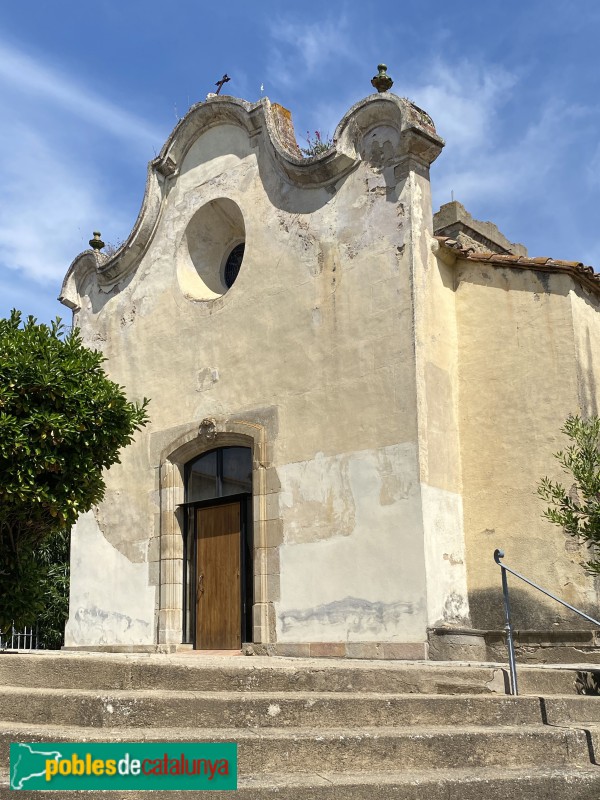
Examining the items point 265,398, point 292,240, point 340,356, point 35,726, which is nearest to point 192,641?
point 265,398

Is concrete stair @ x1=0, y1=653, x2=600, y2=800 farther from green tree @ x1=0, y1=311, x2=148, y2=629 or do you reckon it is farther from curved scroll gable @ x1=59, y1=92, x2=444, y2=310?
curved scroll gable @ x1=59, y1=92, x2=444, y2=310

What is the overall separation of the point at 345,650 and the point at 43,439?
421 centimetres

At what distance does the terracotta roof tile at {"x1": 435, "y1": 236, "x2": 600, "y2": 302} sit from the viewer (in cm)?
1023

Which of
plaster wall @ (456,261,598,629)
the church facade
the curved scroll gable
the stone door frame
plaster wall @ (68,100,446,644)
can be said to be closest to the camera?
plaster wall @ (456,261,598,629)

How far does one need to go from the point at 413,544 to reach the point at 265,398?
3010 millimetres

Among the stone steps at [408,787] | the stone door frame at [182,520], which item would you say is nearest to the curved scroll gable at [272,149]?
the stone door frame at [182,520]

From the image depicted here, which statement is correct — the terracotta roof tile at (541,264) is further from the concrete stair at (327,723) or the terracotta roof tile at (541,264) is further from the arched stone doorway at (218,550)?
the concrete stair at (327,723)

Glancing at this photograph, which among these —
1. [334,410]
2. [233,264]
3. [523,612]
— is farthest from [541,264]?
[233,264]

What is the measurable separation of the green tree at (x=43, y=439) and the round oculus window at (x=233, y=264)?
14.0ft

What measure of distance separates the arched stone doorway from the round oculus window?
8.76 ft

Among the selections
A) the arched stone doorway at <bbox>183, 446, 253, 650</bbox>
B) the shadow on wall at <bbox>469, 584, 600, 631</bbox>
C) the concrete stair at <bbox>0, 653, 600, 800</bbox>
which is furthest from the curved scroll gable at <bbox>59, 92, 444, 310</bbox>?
the concrete stair at <bbox>0, 653, 600, 800</bbox>

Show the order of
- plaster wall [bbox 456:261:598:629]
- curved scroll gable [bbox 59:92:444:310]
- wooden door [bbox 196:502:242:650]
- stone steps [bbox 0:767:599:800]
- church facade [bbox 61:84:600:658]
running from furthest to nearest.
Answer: wooden door [bbox 196:502:242:650] < curved scroll gable [bbox 59:92:444:310] < church facade [bbox 61:84:600:658] < plaster wall [bbox 456:261:598:629] < stone steps [bbox 0:767:599:800]

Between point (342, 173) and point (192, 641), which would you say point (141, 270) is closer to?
point (342, 173)

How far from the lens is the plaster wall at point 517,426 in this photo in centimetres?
965
